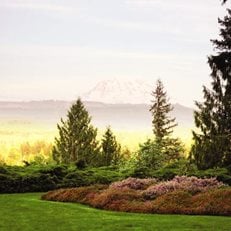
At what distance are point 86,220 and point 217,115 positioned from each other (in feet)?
84.6

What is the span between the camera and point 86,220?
622 inches

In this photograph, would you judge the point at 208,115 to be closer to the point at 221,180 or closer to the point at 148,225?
the point at 221,180

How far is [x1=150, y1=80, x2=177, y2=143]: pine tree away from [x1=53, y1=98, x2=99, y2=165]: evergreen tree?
774 cm

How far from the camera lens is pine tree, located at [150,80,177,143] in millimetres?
64438

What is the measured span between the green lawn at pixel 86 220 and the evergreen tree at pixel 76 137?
1610 inches

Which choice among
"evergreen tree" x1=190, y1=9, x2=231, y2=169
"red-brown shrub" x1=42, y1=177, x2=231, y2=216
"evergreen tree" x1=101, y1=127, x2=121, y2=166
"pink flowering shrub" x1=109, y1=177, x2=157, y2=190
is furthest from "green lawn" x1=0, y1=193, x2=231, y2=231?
"evergreen tree" x1=101, y1=127, x2=121, y2=166

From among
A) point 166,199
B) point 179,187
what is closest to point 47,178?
Result: point 179,187

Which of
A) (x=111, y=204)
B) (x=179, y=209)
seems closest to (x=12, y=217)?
(x=111, y=204)

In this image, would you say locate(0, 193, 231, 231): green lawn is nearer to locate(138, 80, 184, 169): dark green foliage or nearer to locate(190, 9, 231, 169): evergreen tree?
locate(190, 9, 231, 169): evergreen tree

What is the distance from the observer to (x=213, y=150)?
3400 centimetres

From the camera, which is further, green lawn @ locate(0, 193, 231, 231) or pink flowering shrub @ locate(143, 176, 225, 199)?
pink flowering shrub @ locate(143, 176, 225, 199)

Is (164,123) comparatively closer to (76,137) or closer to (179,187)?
(76,137)

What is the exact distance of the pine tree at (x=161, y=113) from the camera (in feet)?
211

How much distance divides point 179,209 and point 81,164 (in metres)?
13.5
